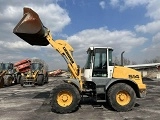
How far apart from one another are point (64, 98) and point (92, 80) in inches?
60.5

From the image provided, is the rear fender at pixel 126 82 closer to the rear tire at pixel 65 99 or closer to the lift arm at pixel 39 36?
the rear tire at pixel 65 99

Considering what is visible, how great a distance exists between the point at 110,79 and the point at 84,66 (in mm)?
1617

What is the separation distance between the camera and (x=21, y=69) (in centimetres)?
3425

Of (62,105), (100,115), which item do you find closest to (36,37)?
(62,105)

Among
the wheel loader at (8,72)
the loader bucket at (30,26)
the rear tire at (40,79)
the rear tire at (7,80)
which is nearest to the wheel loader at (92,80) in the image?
the loader bucket at (30,26)

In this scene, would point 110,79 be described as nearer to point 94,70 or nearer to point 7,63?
point 94,70

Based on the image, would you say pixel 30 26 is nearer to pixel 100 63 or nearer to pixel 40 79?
pixel 100 63

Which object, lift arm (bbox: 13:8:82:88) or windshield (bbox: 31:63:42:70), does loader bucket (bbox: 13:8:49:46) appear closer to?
lift arm (bbox: 13:8:82:88)

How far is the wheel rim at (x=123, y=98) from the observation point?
11.7 m

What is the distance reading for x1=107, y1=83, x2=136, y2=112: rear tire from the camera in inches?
455

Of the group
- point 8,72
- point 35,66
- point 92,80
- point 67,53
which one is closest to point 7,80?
point 8,72

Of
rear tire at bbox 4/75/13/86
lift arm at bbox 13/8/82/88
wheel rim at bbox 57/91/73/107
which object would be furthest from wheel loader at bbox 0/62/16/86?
wheel rim at bbox 57/91/73/107

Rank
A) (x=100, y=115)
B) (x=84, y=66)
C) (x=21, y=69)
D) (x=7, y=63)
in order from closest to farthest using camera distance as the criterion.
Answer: (x=100, y=115) → (x=84, y=66) → (x=7, y=63) → (x=21, y=69)

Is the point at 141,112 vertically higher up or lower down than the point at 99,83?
lower down
